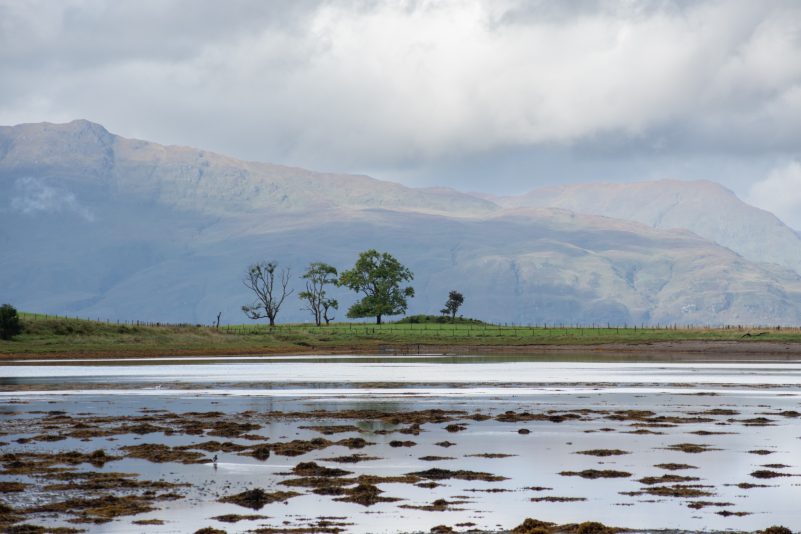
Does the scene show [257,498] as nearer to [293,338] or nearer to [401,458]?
[401,458]

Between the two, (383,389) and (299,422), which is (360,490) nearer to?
(299,422)

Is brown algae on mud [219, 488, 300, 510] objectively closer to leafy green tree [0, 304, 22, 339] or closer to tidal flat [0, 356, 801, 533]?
tidal flat [0, 356, 801, 533]

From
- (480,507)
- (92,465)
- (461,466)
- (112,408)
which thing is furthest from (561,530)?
(112,408)

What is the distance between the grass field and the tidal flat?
170 feet

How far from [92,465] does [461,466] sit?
11221 millimetres

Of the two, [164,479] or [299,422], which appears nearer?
[164,479]

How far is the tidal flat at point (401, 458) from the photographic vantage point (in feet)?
87.1

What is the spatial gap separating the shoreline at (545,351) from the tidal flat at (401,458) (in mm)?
50891

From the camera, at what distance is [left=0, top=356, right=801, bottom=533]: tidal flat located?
2656 cm

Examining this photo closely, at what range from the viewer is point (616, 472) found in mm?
32875

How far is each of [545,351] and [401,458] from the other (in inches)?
4075

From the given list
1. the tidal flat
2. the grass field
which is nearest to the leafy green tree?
the grass field

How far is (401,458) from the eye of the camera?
36.3 m

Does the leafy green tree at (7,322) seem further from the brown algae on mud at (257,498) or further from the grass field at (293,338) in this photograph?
the brown algae on mud at (257,498)
